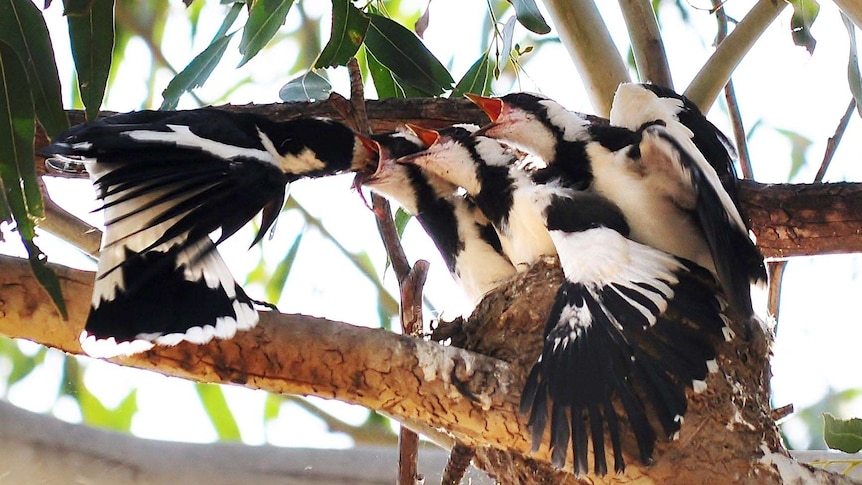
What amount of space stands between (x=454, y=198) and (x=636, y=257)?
1.79 feet

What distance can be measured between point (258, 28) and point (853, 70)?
1.02 metres

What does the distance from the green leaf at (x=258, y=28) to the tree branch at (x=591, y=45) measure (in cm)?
51

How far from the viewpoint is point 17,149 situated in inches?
52.7

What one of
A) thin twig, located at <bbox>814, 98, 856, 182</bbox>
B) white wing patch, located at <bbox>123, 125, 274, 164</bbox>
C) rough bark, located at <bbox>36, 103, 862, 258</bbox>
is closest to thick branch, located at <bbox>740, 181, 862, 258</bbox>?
rough bark, located at <bbox>36, 103, 862, 258</bbox>

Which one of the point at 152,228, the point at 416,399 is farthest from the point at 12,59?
the point at 416,399

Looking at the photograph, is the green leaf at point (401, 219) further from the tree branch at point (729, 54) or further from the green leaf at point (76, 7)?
the green leaf at point (76, 7)

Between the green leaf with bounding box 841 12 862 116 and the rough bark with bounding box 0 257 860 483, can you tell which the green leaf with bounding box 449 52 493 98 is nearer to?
the green leaf with bounding box 841 12 862 116

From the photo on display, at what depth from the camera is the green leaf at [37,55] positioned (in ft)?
4.48

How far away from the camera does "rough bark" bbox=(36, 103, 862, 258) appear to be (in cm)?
158

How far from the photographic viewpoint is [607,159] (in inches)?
65.0

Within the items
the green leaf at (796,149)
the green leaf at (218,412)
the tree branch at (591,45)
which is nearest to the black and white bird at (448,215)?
the tree branch at (591,45)

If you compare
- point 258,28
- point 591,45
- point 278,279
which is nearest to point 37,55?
point 258,28

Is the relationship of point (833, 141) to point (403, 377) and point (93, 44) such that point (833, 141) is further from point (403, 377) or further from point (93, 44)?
point (93, 44)

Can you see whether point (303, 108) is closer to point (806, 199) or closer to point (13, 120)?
point (13, 120)
